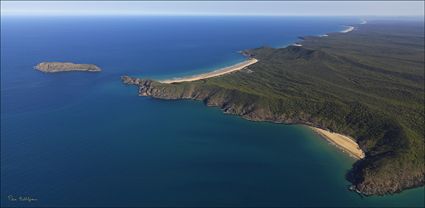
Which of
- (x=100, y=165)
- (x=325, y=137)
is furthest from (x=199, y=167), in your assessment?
(x=325, y=137)

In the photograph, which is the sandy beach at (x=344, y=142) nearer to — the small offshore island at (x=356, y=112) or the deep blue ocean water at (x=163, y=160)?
the small offshore island at (x=356, y=112)

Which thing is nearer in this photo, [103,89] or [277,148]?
[277,148]

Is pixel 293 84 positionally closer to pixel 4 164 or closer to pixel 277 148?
pixel 277 148

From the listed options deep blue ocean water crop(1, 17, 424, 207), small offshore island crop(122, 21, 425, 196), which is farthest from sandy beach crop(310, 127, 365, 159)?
deep blue ocean water crop(1, 17, 424, 207)

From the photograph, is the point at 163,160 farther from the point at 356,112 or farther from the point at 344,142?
the point at 356,112

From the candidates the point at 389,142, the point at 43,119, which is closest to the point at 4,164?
the point at 43,119

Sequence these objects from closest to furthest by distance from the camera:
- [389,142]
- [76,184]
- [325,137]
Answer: [76,184], [389,142], [325,137]

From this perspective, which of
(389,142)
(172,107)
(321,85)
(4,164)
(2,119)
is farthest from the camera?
(321,85)
